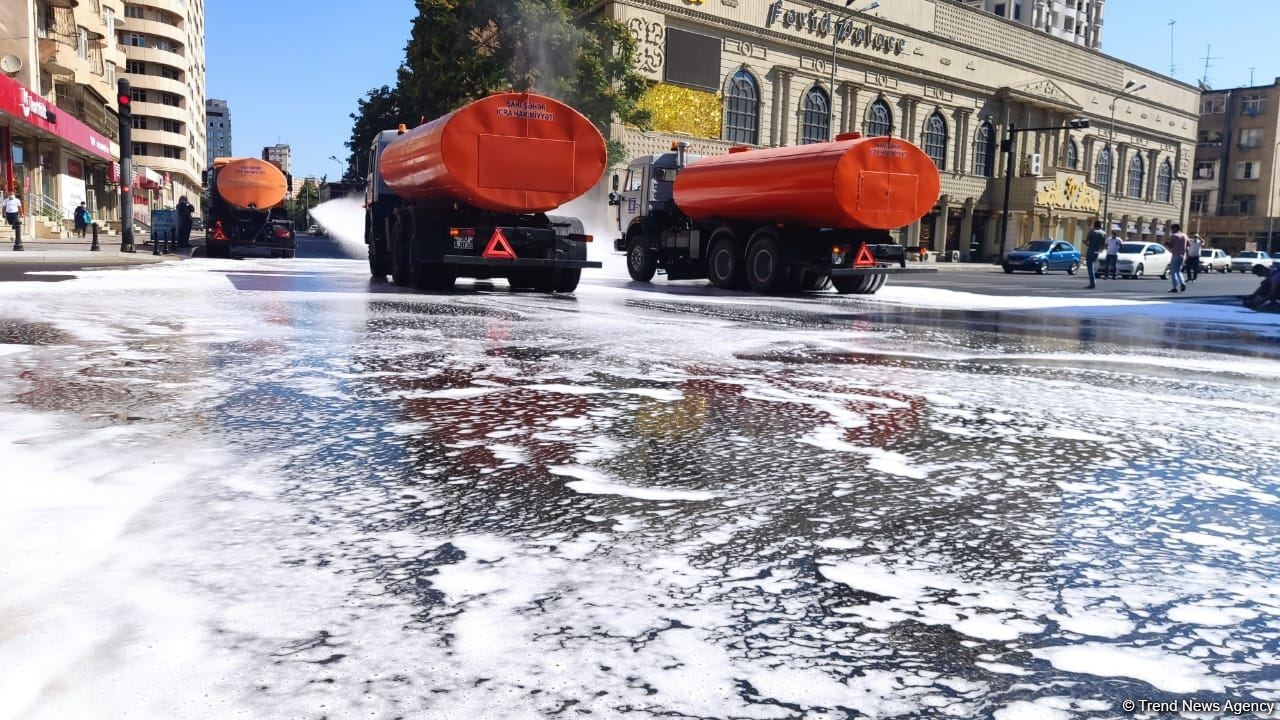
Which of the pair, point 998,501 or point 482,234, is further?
point 482,234

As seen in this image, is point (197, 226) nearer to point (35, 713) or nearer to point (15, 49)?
point (15, 49)

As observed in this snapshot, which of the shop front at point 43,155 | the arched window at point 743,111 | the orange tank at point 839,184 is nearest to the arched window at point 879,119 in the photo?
the arched window at point 743,111

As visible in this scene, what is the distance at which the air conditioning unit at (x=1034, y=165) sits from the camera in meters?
59.4

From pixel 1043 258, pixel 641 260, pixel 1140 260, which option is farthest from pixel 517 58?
pixel 1140 260

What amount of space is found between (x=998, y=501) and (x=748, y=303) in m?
11.4

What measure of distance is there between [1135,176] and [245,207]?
216ft

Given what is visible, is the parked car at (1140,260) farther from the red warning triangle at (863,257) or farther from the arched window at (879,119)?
the red warning triangle at (863,257)

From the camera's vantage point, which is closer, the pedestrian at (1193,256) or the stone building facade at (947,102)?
the pedestrian at (1193,256)

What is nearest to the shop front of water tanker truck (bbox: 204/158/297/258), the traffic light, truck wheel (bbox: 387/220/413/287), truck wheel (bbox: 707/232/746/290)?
water tanker truck (bbox: 204/158/297/258)

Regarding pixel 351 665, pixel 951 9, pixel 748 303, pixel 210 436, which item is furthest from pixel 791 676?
pixel 951 9

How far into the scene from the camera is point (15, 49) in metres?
36.6

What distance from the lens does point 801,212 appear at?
56.5 ft

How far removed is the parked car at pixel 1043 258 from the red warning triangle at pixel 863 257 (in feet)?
90.3

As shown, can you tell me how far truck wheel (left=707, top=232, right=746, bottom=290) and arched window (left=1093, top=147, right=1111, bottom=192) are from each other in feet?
189
